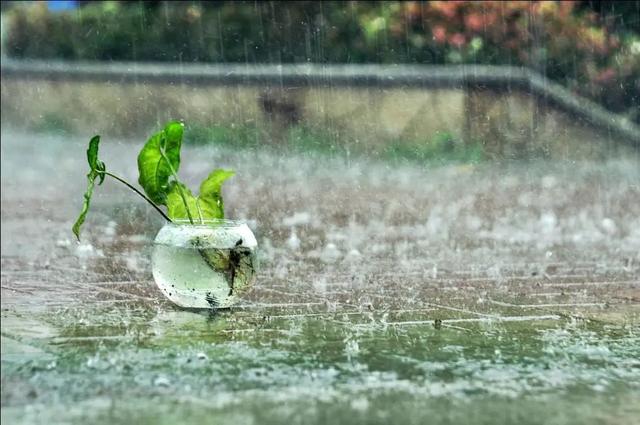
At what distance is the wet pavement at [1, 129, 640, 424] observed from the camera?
122 centimetres

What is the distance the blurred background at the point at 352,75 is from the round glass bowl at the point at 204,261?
3.73m

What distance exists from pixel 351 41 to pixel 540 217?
6.27 feet

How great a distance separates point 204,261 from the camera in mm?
1661

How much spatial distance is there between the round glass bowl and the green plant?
5 cm

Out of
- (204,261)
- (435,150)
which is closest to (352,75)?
(435,150)

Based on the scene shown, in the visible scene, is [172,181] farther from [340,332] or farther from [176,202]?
[340,332]

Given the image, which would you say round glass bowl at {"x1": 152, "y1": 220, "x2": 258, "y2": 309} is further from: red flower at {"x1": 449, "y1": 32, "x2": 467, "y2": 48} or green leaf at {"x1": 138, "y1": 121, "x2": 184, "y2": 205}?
red flower at {"x1": 449, "y1": 32, "x2": 467, "y2": 48}

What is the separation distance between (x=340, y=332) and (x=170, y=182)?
0.43 metres

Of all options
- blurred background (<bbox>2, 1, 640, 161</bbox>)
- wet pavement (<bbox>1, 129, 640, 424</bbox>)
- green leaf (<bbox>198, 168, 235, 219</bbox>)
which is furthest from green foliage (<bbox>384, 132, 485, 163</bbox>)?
green leaf (<bbox>198, 168, 235, 219</bbox>)

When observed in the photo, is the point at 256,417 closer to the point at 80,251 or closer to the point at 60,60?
the point at 80,251

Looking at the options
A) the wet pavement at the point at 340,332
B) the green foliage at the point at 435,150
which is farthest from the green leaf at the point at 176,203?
the green foliage at the point at 435,150

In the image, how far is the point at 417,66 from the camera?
5.61m

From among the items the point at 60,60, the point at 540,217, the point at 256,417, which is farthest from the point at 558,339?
the point at 60,60

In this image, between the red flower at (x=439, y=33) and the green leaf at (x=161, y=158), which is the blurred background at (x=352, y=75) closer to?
the red flower at (x=439, y=33)
